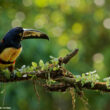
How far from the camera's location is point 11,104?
5.77 meters

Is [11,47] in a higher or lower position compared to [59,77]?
higher

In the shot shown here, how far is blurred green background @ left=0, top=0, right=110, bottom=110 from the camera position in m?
5.76

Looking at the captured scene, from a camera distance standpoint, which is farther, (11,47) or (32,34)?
(32,34)

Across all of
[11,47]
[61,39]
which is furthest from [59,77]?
[61,39]

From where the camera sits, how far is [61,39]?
7457 mm

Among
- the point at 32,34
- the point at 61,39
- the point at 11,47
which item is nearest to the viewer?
the point at 11,47

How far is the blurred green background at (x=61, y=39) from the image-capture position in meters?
5.76

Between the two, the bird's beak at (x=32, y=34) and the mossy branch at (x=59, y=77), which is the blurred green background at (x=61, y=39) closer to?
the bird's beak at (x=32, y=34)

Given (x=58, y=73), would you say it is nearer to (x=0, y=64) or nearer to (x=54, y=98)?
(x=0, y=64)

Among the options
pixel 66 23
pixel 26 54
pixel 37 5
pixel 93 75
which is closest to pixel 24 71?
pixel 93 75

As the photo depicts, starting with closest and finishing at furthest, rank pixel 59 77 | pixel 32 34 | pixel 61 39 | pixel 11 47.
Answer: pixel 59 77, pixel 11 47, pixel 32 34, pixel 61 39

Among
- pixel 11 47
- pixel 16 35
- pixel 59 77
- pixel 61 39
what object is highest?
pixel 61 39

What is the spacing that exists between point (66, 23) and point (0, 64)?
5132mm

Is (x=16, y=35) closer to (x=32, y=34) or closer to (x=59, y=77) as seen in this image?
(x=32, y=34)
